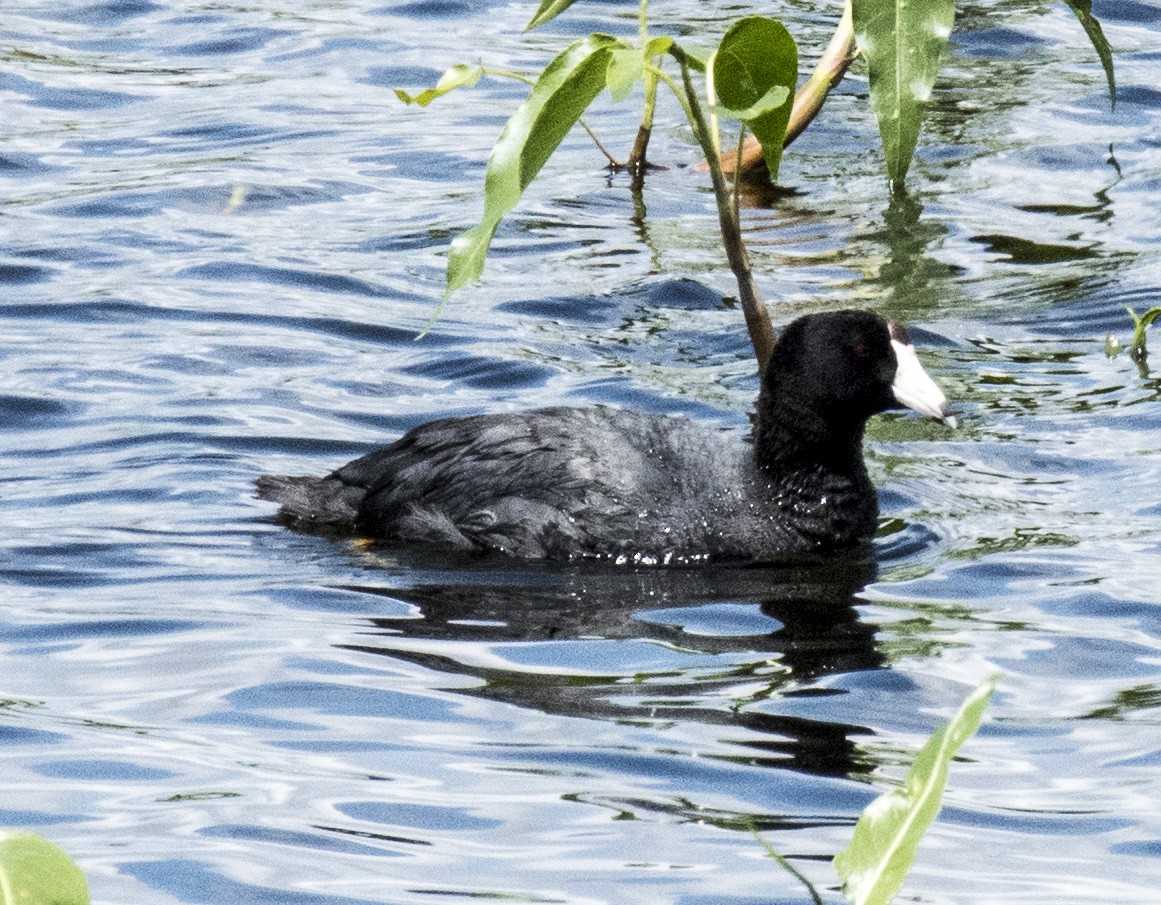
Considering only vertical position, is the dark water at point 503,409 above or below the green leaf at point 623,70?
below

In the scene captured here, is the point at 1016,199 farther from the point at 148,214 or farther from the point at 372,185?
the point at 148,214

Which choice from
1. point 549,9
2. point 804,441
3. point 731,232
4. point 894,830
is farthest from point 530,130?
point 804,441

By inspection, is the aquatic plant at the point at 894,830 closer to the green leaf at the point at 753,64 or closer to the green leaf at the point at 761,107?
the green leaf at the point at 761,107

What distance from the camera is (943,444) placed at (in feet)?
23.8

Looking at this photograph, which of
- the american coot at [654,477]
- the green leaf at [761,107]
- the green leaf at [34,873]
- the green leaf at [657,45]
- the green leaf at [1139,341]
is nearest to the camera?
the green leaf at [34,873]

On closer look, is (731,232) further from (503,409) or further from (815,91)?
(815,91)

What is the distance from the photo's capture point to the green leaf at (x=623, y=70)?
393cm

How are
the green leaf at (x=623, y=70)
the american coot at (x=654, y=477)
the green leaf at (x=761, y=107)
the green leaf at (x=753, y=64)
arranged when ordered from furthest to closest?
1. the american coot at (x=654, y=477)
2. the green leaf at (x=753, y=64)
3. the green leaf at (x=761, y=107)
4. the green leaf at (x=623, y=70)

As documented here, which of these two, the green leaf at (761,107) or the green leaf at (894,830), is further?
the green leaf at (761,107)

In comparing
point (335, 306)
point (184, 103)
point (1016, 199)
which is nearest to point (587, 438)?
point (335, 306)

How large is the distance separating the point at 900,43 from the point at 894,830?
2477 mm

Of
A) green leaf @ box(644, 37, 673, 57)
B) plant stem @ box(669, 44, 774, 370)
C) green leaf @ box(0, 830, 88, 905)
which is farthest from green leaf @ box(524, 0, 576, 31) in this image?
green leaf @ box(0, 830, 88, 905)

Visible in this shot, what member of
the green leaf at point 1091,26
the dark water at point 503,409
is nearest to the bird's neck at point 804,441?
the dark water at point 503,409

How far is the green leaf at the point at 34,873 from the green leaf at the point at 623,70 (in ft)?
7.79
